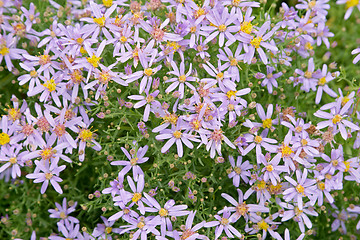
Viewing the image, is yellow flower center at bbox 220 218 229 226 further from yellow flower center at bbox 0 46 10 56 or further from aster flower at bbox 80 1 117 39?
yellow flower center at bbox 0 46 10 56

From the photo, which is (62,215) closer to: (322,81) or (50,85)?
(50,85)

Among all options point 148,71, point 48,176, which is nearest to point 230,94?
point 148,71

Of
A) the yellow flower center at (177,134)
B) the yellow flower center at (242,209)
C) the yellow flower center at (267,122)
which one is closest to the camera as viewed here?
the yellow flower center at (177,134)

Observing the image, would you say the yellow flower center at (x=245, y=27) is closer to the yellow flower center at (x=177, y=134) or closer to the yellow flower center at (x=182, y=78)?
the yellow flower center at (x=182, y=78)

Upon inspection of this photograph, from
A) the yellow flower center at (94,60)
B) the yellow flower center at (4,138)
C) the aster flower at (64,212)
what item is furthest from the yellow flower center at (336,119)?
the yellow flower center at (4,138)

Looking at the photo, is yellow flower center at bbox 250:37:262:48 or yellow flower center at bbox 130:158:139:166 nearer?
yellow flower center at bbox 130:158:139:166

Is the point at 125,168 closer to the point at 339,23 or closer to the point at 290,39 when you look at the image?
the point at 290,39

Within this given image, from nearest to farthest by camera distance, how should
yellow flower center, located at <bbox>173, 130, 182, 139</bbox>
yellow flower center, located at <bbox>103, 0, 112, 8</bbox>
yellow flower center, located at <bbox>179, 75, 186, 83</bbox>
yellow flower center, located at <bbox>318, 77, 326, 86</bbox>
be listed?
yellow flower center, located at <bbox>173, 130, 182, 139</bbox> < yellow flower center, located at <bbox>179, 75, 186, 83</bbox> < yellow flower center, located at <bbox>103, 0, 112, 8</bbox> < yellow flower center, located at <bbox>318, 77, 326, 86</bbox>

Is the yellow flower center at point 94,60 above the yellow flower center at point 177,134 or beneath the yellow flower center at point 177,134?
above

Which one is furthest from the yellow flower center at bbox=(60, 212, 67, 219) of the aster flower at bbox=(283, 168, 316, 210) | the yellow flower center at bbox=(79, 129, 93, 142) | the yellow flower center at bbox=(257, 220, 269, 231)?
the aster flower at bbox=(283, 168, 316, 210)
